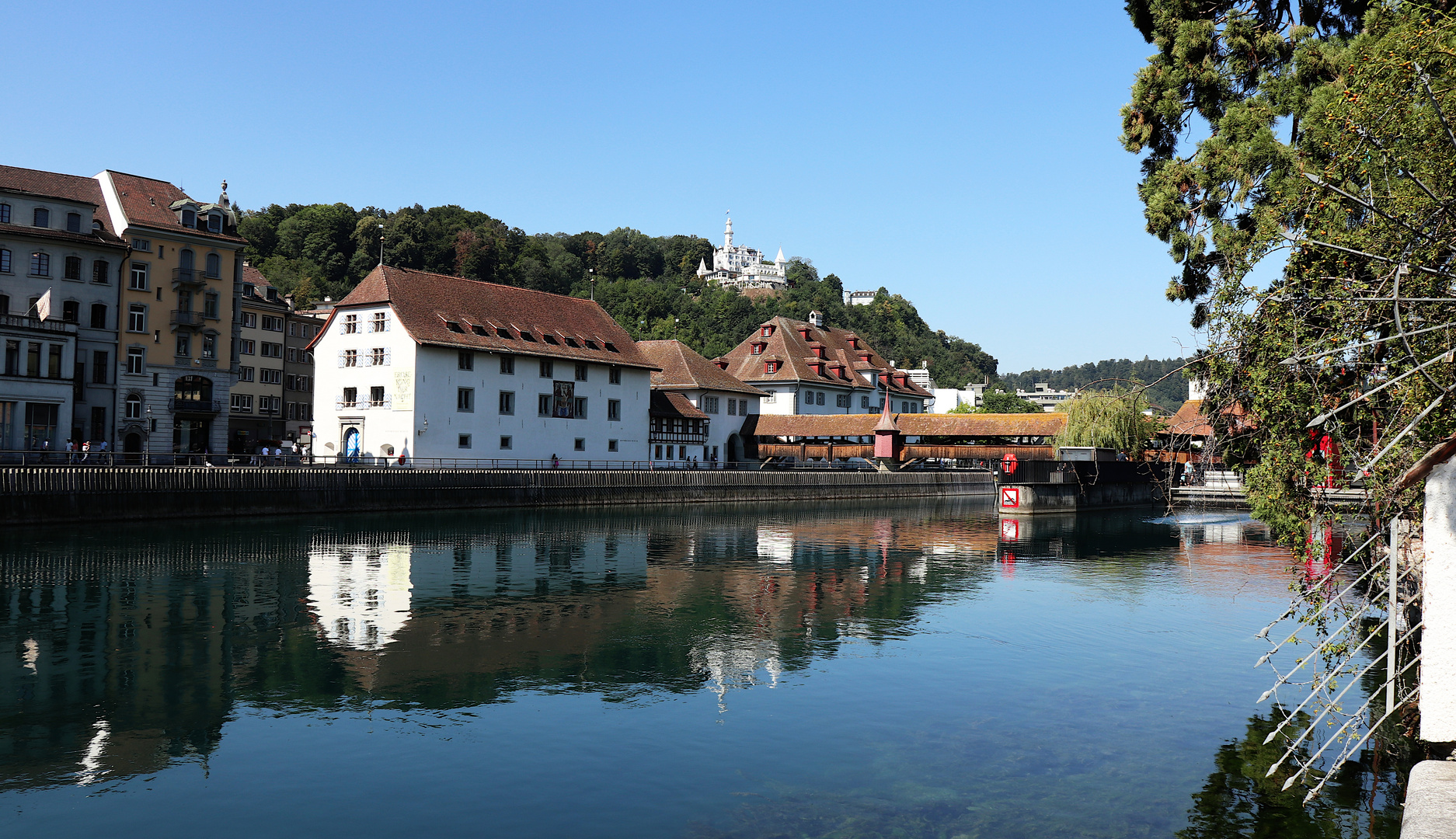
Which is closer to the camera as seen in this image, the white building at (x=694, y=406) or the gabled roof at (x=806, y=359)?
the white building at (x=694, y=406)

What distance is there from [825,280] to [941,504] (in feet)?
422

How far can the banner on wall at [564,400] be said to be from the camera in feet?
192

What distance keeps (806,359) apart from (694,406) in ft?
65.1

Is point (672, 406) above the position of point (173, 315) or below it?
below

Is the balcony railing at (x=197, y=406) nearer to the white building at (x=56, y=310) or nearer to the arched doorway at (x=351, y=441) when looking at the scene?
the white building at (x=56, y=310)

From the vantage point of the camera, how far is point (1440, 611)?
27.0 feet

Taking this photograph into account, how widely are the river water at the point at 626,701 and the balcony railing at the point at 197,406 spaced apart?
25.8m

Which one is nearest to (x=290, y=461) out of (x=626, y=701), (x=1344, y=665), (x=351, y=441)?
(x=351, y=441)

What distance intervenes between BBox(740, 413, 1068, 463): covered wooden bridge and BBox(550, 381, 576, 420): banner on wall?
1821 cm

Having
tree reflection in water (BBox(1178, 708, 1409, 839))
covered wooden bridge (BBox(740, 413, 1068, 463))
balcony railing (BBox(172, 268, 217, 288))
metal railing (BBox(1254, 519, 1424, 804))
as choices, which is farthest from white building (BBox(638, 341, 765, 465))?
tree reflection in water (BBox(1178, 708, 1409, 839))

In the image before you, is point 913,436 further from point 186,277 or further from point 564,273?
point 564,273

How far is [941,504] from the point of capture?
6025cm

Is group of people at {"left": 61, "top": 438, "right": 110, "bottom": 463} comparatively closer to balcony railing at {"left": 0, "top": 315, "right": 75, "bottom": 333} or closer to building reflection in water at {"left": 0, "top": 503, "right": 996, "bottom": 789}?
balcony railing at {"left": 0, "top": 315, "right": 75, "bottom": 333}

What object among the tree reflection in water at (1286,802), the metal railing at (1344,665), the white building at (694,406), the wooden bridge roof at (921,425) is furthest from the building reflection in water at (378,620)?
the white building at (694,406)
